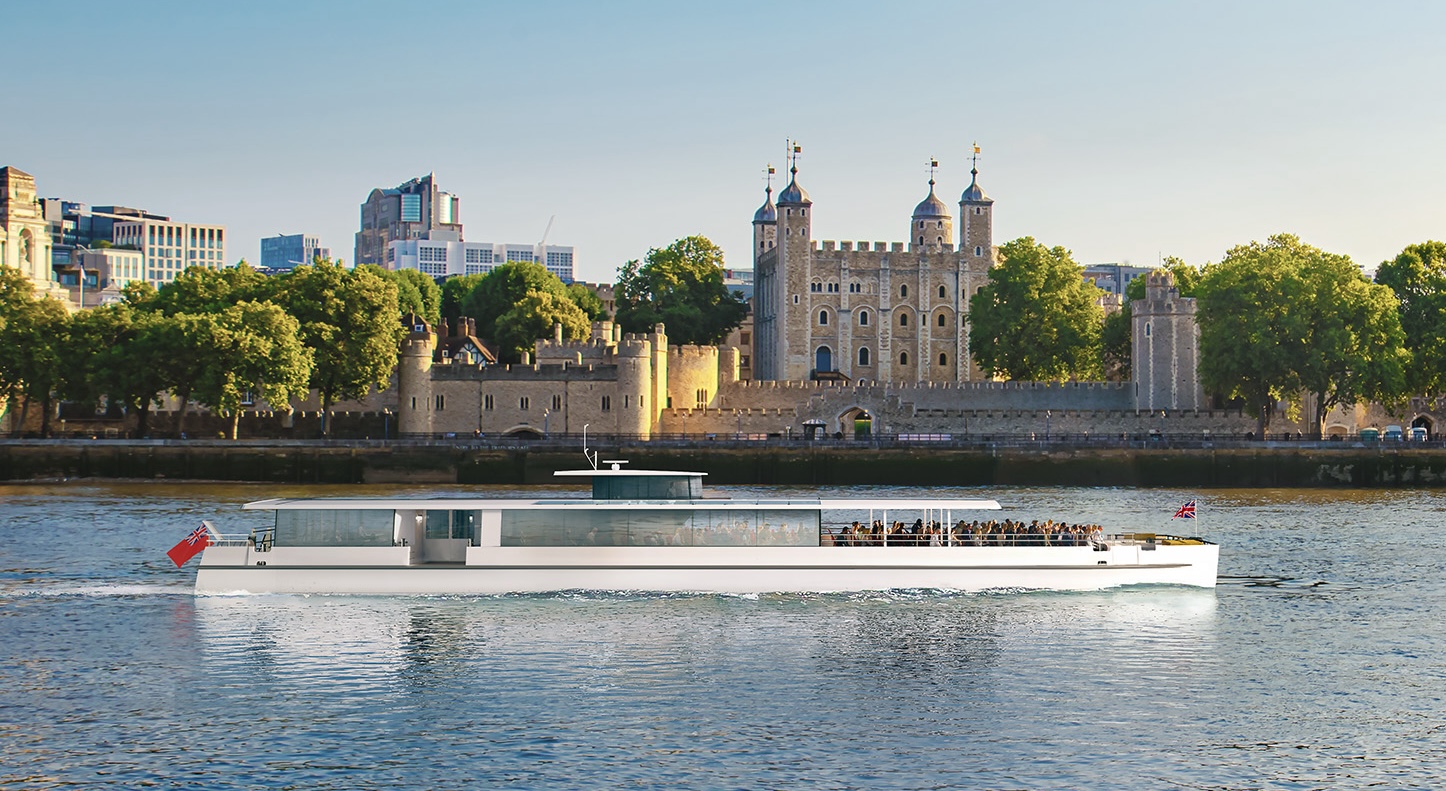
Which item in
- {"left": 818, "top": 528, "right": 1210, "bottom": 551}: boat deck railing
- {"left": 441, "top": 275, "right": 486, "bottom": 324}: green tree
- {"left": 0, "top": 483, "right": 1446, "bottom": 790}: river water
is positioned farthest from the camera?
{"left": 441, "top": 275, "right": 486, "bottom": 324}: green tree

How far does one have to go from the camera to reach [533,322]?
4109 inches

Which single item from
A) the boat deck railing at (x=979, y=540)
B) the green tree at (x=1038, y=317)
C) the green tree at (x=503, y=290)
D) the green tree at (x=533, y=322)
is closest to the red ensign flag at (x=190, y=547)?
the boat deck railing at (x=979, y=540)

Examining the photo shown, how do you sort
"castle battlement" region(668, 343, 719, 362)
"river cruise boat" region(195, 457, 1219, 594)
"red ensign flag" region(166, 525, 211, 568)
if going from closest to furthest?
"river cruise boat" region(195, 457, 1219, 594), "red ensign flag" region(166, 525, 211, 568), "castle battlement" region(668, 343, 719, 362)

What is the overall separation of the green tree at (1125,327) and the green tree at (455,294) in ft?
171

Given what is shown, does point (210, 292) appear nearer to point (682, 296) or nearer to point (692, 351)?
point (692, 351)

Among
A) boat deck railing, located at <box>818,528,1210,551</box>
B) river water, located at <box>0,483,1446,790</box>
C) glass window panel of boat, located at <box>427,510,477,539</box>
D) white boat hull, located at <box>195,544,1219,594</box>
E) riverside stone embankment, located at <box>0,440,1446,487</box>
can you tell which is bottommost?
river water, located at <box>0,483,1446,790</box>

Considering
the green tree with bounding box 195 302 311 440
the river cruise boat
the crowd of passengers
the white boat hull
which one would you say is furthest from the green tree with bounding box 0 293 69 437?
the crowd of passengers

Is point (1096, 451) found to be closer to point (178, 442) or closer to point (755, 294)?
point (178, 442)

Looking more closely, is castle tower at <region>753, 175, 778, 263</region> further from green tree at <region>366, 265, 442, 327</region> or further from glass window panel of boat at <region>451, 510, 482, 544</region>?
glass window panel of boat at <region>451, 510, 482, 544</region>

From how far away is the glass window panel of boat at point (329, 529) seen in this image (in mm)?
39344

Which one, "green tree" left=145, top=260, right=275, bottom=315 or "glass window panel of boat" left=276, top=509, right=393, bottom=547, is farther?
"green tree" left=145, top=260, right=275, bottom=315

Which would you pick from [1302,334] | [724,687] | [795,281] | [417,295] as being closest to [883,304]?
[795,281]

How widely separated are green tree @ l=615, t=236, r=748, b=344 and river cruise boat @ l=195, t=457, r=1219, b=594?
227ft

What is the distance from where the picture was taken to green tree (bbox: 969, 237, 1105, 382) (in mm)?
97750
